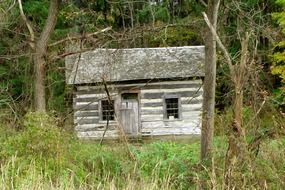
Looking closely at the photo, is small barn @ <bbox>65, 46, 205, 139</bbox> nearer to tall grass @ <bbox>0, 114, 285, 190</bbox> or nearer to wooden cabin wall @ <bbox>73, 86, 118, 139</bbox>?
wooden cabin wall @ <bbox>73, 86, 118, 139</bbox>

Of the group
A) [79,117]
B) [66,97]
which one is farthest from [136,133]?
[66,97]

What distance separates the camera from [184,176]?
29.8 feet

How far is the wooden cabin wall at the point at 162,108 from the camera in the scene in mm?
20719

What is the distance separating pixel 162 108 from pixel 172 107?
0.55 metres

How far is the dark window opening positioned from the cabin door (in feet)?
3.96

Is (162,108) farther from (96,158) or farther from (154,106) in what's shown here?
(96,158)

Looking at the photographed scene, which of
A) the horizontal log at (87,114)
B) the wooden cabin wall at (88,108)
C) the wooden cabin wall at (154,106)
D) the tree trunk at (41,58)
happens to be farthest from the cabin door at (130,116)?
the tree trunk at (41,58)

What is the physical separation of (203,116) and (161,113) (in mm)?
10887

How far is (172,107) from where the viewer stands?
21188 mm

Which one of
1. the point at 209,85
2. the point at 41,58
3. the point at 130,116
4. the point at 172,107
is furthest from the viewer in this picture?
the point at 172,107

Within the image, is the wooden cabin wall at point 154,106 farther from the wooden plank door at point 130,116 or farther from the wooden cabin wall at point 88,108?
the wooden plank door at point 130,116

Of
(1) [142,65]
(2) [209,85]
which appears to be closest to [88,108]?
(1) [142,65]

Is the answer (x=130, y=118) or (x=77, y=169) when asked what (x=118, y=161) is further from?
(x=130, y=118)

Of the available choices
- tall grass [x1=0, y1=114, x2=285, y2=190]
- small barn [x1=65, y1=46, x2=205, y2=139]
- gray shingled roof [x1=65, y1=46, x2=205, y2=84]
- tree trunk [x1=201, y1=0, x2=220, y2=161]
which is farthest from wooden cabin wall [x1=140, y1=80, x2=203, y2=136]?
tree trunk [x1=201, y1=0, x2=220, y2=161]
